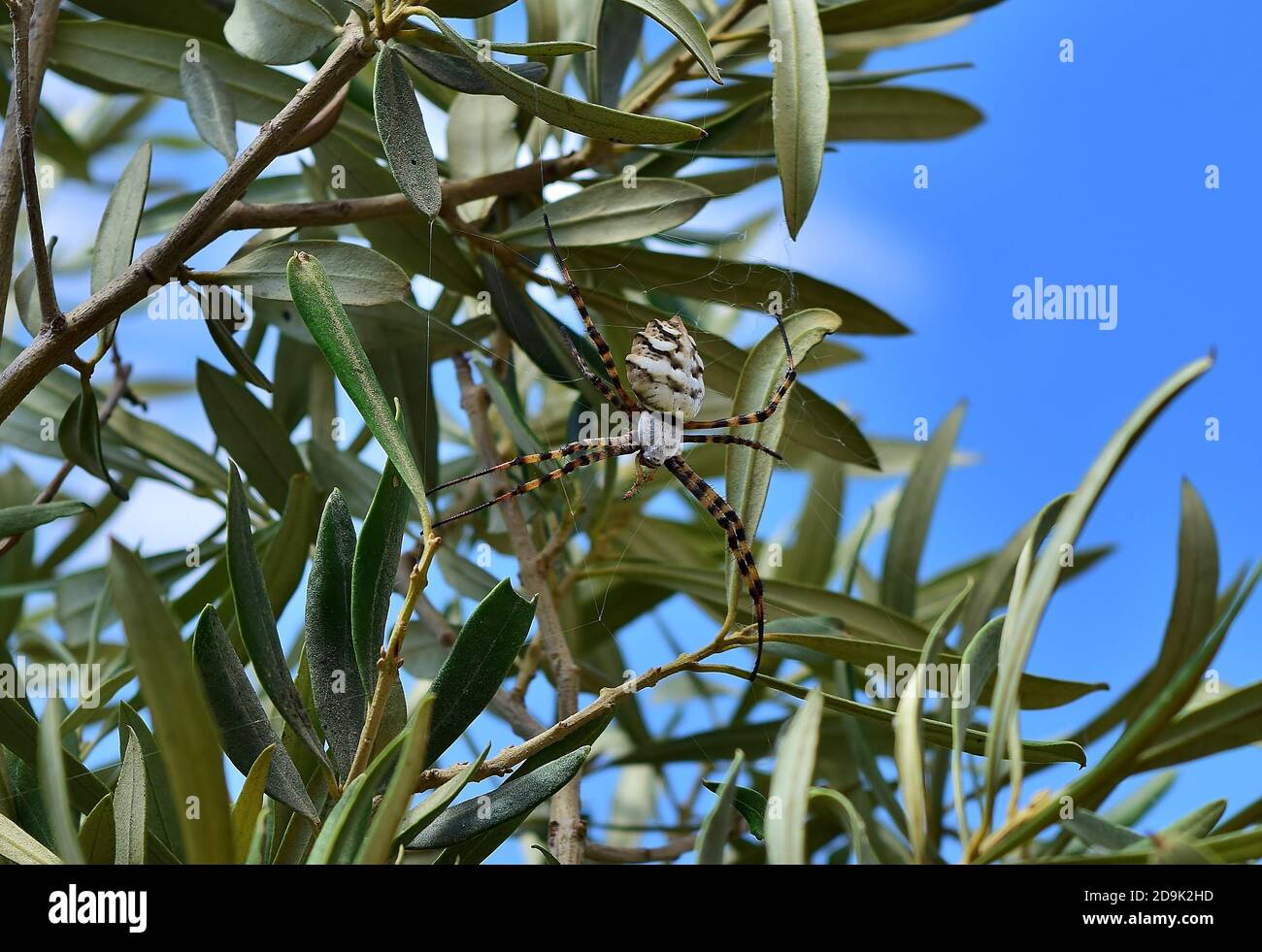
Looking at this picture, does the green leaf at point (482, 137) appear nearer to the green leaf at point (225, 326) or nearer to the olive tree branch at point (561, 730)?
the green leaf at point (225, 326)

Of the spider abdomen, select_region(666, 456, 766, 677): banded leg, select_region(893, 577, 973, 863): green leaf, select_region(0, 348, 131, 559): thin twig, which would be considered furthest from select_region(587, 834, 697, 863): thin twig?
select_region(0, 348, 131, 559): thin twig

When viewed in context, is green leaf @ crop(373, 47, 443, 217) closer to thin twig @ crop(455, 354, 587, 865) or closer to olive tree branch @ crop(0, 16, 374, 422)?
olive tree branch @ crop(0, 16, 374, 422)

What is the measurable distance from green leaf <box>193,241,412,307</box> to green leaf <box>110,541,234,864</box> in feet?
1.10

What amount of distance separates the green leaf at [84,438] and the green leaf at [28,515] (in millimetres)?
76

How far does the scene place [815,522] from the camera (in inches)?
50.8

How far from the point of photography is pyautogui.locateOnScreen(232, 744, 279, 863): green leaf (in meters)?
0.54

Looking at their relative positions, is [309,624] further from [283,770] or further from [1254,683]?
[1254,683]

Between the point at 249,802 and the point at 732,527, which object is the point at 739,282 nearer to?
the point at 732,527

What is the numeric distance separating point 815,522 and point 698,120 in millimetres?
525

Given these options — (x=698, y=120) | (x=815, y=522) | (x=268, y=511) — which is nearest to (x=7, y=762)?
(x=268, y=511)

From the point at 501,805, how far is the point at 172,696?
0.69ft

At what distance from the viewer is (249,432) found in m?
0.96

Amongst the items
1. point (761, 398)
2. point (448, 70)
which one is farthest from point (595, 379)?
point (448, 70)

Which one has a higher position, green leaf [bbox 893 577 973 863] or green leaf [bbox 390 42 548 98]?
green leaf [bbox 390 42 548 98]
